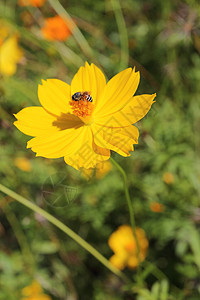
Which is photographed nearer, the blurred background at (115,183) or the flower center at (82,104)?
the flower center at (82,104)

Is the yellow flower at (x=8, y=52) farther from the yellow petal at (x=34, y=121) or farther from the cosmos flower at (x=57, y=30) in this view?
the yellow petal at (x=34, y=121)

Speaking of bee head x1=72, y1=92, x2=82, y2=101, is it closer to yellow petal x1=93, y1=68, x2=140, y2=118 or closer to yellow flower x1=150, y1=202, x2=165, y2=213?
yellow petal x1=93, y1=68, x2=140, y2=118

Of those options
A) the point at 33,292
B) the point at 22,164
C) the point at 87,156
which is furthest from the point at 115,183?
the point at 87,156

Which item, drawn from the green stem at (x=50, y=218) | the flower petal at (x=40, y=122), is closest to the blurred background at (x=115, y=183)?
the green stem at (x=50, y=218)

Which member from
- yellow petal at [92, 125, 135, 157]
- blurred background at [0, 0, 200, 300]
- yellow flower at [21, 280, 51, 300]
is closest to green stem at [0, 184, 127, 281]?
blurred background at [0, 0, 200, 300]

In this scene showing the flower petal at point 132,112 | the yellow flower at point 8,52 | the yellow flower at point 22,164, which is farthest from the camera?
the yellow flower at point 8,52

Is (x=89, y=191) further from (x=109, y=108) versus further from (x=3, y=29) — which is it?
(x=3, y=29)

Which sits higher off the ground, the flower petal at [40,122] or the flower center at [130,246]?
the flower petal at [40,122]
